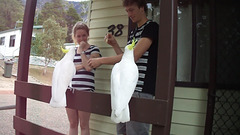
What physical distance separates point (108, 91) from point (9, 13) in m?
16.2

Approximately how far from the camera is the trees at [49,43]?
35.3 ft

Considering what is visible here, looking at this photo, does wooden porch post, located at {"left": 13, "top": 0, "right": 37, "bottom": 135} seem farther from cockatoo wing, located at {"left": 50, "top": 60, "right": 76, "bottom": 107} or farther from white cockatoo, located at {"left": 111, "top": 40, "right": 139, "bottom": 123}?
white cockatoo, located at {"left": 111, "top": 40, "right": 139, "bottom": 123}

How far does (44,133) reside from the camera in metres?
1.40

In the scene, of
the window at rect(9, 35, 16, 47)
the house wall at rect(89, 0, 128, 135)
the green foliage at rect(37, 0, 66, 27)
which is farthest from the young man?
the window at rect(9, 35, 16, 47)

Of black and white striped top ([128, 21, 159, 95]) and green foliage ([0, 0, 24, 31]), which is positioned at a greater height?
green foliage ([0, 0, 24, 31])

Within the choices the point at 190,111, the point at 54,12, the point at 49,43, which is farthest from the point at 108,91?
the point at 54,12

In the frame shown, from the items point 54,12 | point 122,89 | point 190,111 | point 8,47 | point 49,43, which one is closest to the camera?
point 122,89

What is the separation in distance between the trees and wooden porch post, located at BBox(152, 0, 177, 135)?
10027mm

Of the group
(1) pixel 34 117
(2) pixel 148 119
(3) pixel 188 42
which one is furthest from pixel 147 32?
(1) pixel 34 117

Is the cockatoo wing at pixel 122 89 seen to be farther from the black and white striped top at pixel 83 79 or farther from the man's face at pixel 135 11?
the black and white striped top at pixel 83 79

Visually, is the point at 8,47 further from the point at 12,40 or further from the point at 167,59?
the point at 167,59

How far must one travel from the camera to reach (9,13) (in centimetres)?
1574

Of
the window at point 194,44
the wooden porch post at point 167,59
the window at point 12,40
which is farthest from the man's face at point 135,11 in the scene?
the window at point 12,40

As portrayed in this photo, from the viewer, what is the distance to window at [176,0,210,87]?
2104 millimetres
